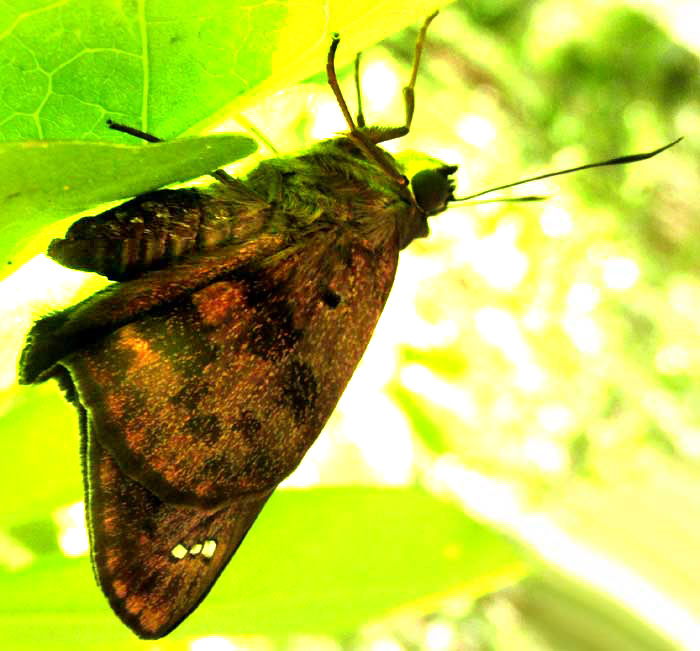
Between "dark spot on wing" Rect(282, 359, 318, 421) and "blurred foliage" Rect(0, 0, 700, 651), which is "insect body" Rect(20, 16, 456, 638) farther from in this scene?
"blurred foliage" Rect(0, 0, 700, 651)

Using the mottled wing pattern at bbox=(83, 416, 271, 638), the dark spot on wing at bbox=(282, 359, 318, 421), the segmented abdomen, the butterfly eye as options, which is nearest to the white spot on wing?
the mottled wing pattern at bbox=(83, 416, 271, 638)

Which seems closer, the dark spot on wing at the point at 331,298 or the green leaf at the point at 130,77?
the green leaf at the point at 130,77

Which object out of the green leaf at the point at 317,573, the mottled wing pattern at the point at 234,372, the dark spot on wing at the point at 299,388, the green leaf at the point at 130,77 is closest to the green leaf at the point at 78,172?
the green leaf at the point at 130,77

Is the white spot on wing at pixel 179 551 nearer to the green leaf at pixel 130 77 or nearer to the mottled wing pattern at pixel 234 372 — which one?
the mottled wing pattern at pixel 234 372

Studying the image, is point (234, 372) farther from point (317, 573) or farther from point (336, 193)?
point (317, 573)

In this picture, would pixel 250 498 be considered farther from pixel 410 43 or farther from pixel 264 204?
pixel 410 43

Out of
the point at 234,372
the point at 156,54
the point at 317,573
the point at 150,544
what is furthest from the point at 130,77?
the point at 317,573

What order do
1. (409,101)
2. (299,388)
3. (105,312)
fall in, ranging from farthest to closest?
(409,101), (299,388), (105,312)
